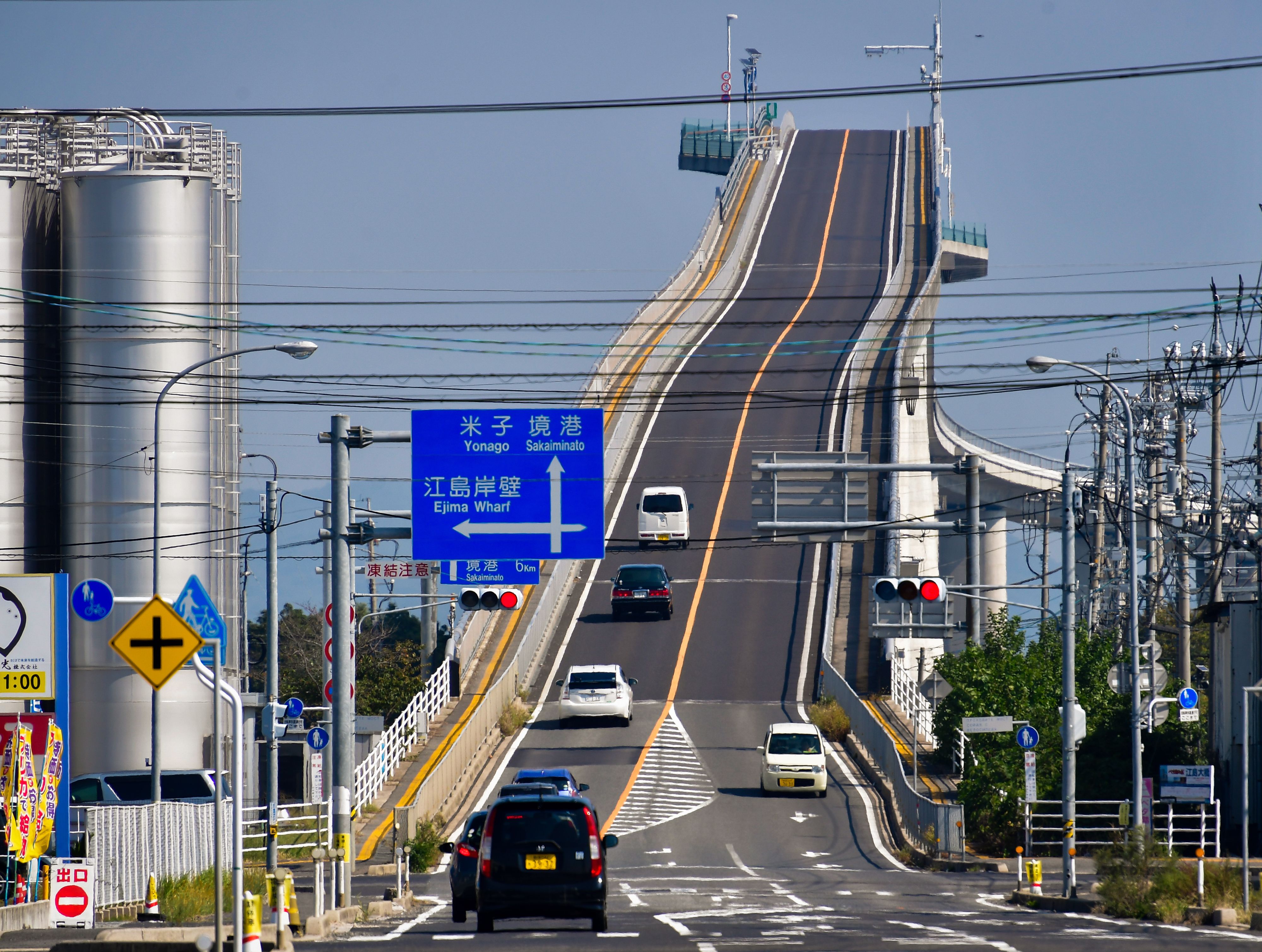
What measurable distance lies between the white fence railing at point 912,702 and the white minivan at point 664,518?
12.6 m

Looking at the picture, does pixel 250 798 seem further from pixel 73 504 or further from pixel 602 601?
pixel 602 601

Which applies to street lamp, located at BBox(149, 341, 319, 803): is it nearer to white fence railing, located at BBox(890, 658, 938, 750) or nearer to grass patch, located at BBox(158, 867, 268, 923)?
grass patch, located at BBox(158, 867, 268, 923)

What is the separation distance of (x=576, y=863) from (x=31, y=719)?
8287 millimetres

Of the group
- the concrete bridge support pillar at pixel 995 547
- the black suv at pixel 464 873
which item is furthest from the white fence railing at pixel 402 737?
the concrete bridge support pillar at pixel 995 547

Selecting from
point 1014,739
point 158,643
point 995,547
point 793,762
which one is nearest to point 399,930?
point 158,643

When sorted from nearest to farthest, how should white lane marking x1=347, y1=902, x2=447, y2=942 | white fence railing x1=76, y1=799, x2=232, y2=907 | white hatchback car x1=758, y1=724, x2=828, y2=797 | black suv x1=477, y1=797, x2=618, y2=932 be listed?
white lane marking x1=347, y1=902, x2=447, y2=942, black suv x1=477, y1=797, x2=618, y2=932, white fence railing x1=76, y1=799, x2=232, y2=907, white hatchback car x1=758, y1=724, x2=828, y2=797

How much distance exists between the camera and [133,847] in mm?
21188

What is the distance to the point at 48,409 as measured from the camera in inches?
1827

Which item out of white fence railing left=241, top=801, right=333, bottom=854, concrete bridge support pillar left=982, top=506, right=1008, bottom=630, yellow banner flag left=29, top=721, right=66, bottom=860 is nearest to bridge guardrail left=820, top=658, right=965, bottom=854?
white fence railing left=241, top=801, right=333, bottom=854

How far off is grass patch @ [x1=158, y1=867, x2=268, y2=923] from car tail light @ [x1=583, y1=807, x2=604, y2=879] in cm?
422

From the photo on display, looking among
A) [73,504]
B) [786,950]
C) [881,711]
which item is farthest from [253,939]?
[73,504]

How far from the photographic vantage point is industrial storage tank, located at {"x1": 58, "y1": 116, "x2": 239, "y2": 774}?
145 ft

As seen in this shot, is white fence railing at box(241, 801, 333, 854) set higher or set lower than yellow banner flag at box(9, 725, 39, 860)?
lower

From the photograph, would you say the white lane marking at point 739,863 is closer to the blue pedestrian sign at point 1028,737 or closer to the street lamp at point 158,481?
the blue pedestrian sign at point 1028,737
